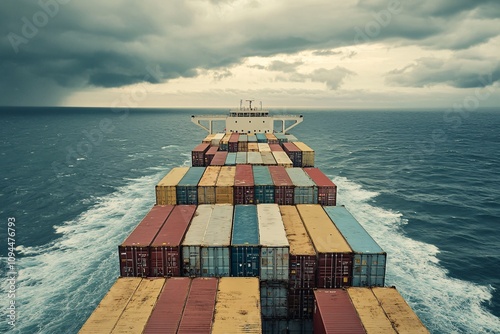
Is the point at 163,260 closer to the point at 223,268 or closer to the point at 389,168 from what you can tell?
the point at 223,268

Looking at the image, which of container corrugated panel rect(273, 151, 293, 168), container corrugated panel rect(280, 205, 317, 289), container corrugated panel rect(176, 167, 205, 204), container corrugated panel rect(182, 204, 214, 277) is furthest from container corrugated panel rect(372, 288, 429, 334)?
container corrugated panel rect(273, 151, 293, 168)

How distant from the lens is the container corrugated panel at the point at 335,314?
1759 cm

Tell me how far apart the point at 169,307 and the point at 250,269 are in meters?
6.56

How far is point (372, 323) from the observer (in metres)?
17.8

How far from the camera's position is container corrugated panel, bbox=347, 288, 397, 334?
17.4 metres

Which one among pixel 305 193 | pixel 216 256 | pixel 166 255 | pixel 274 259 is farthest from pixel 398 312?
pixel 305 193

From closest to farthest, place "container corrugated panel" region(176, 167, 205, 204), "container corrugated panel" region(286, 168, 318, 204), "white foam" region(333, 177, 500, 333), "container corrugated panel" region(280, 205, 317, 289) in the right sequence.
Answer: "container corrugated panel" region(280, 205, 317, 289) → "white foam" region(333, 177, 500, 333) → "container corrugated panel" region(286, 168, 318, 204) → "container corrugated panel" region(176, 167, 205, 204)

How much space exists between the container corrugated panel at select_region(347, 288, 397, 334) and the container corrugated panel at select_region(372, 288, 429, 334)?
1.08ft

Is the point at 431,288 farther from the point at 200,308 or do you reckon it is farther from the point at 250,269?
the point at 200,308

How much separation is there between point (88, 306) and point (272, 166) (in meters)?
26.4

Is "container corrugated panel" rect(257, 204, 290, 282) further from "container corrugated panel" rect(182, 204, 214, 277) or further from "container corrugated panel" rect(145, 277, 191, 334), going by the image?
"container corrugated panel" rect(145, 277, 191, 334)

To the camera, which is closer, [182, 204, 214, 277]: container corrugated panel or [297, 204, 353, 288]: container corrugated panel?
[297, 204, 353, 288]: container corrugated panel

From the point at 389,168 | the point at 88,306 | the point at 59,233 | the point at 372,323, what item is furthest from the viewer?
the point at 389,168

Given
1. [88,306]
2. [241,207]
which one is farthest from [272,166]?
[88,306]
